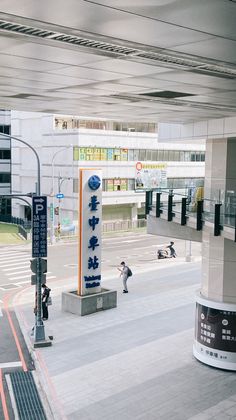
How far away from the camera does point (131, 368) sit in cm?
1492

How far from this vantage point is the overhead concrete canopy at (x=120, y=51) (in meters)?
5.22

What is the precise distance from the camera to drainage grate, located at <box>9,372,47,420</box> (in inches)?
480

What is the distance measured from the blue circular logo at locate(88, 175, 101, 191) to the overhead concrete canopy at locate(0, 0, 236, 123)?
8375 millimetres

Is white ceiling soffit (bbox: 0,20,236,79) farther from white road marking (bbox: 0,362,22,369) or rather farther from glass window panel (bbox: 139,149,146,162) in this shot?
glass window panel (bbox: 139,149,146,162)

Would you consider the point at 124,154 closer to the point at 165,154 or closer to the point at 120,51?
the point at 165,154

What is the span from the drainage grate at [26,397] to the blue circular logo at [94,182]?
26.8 feet

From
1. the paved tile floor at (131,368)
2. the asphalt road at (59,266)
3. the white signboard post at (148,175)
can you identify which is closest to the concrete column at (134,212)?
the white signboard post at (148,175)

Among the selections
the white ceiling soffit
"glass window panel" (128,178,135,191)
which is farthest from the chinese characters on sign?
"glass window panel" (128,178,135,191)

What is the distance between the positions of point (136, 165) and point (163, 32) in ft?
160

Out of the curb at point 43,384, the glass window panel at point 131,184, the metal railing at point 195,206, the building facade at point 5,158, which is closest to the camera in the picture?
the curb at point 43,384

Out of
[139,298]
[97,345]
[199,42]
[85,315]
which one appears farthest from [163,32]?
[139,298]

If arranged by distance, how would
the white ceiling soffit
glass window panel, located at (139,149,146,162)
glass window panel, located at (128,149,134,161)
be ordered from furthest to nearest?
glass window panel, located at (139,149,146,162) → glass window panel, located at (128,149,134,161) → the white ceiling soffit

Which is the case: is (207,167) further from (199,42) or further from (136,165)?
(136,165)

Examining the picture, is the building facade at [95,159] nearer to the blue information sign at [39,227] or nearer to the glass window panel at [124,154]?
the glass window panel at [124,154]
